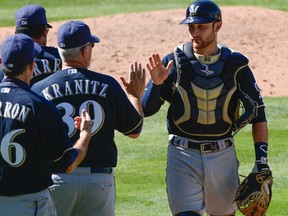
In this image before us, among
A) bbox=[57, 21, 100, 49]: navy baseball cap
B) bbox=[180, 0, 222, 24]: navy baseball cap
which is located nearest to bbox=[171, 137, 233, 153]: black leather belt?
bbox=[180, 0, 222, 24]: navy baseball cap

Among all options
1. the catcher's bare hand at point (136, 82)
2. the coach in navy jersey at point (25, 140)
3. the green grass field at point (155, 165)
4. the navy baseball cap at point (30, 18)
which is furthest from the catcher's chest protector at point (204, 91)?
the green grass field at point (155, 165)

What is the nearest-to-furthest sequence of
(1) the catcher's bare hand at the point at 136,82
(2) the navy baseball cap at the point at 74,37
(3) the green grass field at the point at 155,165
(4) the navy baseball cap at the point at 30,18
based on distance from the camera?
(2) the navy baseball cap at the point at 74,37
(1) the catcher's bare hand at the point at 136,82
(4) the navy baseball cap at the point at 30,18
(3) the green grass field at the point at 155,165

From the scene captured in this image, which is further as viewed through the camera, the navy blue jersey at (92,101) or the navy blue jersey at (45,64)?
the navy blue jersey at (45,64)

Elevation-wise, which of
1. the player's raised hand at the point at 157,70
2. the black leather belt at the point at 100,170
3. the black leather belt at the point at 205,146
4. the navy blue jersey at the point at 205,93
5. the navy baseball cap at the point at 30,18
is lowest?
the black leather belt at the point at 205,146

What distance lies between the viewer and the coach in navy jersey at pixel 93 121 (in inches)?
247

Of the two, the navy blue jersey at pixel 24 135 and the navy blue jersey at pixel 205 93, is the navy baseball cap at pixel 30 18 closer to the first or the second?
the navy blue jersey at pixel 205 93

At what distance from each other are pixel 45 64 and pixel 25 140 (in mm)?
1982

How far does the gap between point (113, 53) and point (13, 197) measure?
12.5 meters

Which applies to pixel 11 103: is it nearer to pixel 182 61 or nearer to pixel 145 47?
pixel 182 61

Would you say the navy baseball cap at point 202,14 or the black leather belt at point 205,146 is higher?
the navy baseball cap at point 202,14

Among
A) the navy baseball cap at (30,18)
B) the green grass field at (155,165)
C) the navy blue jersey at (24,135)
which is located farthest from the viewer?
the green grass field at (155,165)

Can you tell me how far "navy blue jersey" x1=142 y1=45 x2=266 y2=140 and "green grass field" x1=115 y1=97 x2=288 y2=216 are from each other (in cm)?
213

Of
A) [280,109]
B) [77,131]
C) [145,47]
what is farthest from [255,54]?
[77,131]

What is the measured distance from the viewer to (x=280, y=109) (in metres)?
14.3
